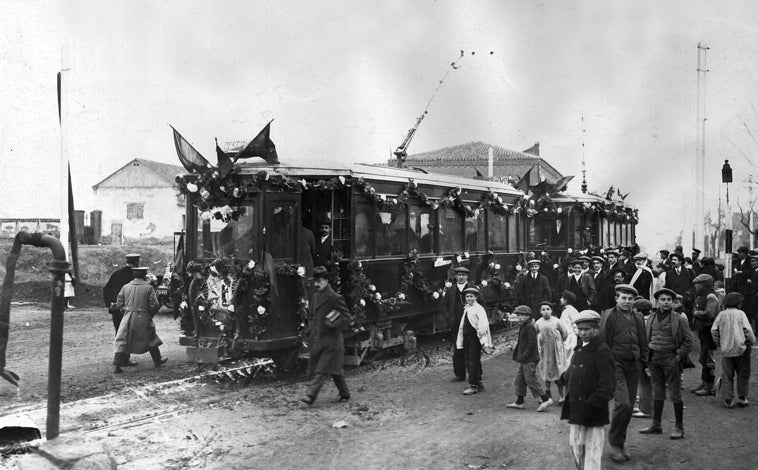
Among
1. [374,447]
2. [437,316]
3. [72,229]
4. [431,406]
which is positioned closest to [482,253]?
[437,316]

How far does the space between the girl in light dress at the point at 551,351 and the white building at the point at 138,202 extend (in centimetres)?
3888

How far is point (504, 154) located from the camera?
169 feet

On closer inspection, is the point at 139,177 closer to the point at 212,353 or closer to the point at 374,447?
the point at 212,353

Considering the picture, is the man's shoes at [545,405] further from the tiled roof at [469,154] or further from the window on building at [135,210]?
the window on building at [135,210]

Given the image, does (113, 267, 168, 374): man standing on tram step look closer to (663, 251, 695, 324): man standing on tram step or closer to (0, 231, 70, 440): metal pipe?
(0, 231, 70, 440): metal pipe

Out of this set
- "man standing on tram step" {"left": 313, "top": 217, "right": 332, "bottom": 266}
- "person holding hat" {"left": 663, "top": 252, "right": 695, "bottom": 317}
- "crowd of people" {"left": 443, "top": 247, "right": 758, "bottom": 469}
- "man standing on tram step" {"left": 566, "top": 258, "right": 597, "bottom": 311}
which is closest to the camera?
"crowd of people" {"left": 443, "top": 247, "right": 758, "bottom": 469}

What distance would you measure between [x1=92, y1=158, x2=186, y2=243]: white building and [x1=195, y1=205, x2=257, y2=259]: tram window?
35544 mm

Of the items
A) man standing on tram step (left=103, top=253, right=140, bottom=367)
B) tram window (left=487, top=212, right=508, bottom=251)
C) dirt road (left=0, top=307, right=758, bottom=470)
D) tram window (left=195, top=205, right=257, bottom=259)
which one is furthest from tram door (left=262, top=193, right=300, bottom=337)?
tram window (left=487, top=212, right=508, bottom=251)

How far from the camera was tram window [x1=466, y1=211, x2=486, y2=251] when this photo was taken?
15500 mm

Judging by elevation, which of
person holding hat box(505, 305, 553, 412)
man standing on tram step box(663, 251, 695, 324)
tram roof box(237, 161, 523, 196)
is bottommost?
person holding hat box(505, 305, 553, 412)

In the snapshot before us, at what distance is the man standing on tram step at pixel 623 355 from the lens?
7.22m

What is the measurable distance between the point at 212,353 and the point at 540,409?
15.7 feet

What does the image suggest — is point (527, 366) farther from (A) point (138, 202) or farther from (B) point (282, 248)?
(A) point (138, 202)

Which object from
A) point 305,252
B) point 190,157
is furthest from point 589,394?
point 190,157
